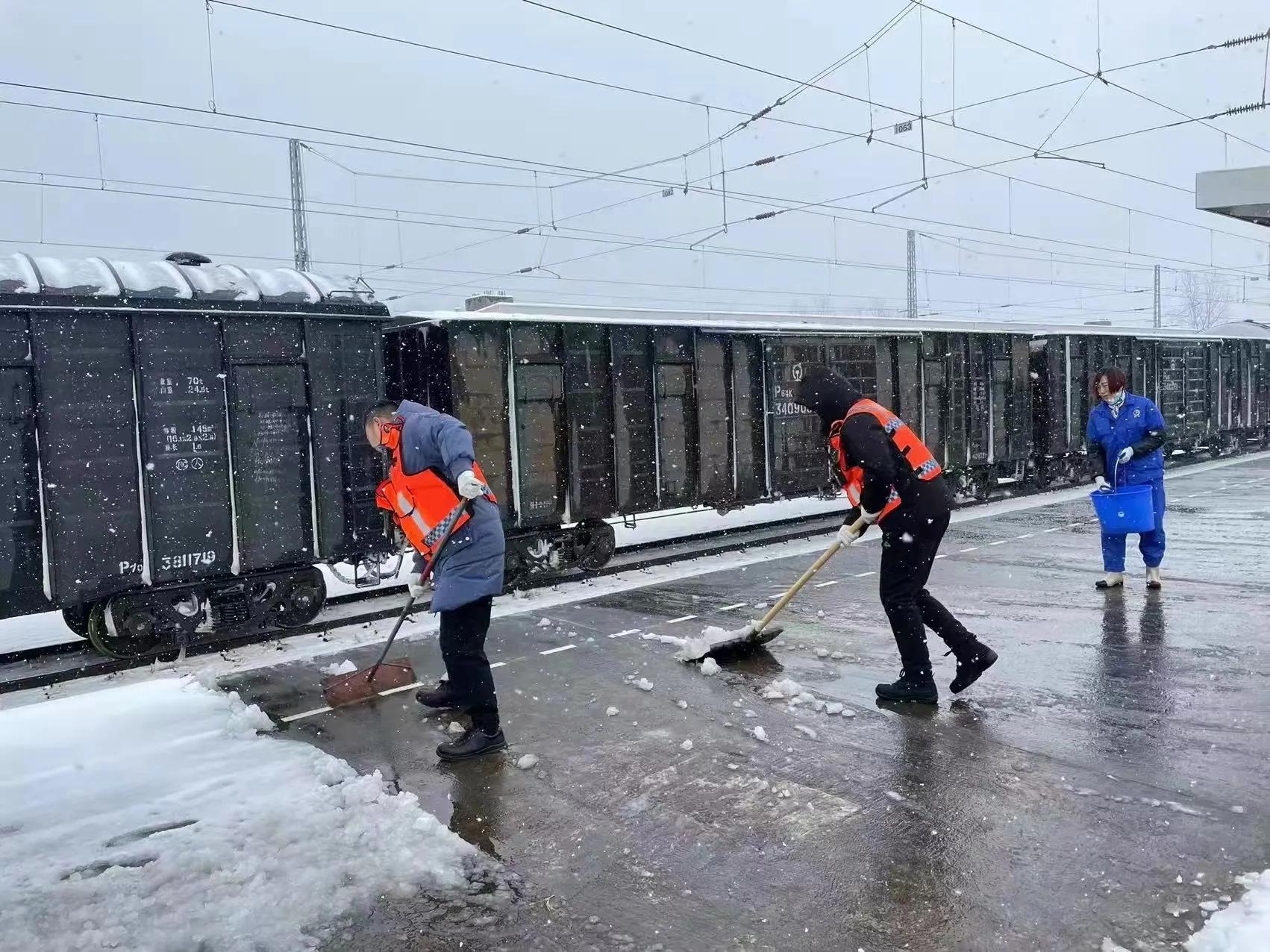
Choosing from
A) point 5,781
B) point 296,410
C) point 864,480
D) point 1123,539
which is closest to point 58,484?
point 296,410

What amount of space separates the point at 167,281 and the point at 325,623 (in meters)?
3.14

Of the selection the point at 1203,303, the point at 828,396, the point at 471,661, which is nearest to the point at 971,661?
the point at 828,396

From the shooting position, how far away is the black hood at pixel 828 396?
5.33 meters

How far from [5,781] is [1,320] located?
3692 millimetres

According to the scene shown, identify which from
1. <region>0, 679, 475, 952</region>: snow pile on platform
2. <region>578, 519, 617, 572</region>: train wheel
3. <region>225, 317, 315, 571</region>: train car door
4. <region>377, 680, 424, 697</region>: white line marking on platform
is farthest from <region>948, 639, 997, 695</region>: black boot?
<region>578, 519, 617, 572</region>: train wheel

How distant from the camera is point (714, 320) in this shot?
13281mm

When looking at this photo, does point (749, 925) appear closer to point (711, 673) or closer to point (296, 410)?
point (711, 673)

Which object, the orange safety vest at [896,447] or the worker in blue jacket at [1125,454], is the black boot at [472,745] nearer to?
the orange safety vest at [896,447]

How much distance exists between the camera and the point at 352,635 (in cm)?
754

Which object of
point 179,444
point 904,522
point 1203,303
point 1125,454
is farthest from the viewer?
point 1203,303

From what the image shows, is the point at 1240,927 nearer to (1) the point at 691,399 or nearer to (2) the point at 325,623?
(2) the point at 325,623

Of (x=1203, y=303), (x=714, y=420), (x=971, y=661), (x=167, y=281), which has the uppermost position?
(x=1203, y=303)

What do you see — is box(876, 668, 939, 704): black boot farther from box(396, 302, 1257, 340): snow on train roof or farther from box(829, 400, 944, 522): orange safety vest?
box(396, 302, 1257, 340): snow on train roof

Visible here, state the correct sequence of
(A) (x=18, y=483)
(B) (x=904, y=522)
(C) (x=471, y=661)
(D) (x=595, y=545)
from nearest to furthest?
1. (C) (x=471, y=661)
2. (B) (x=904, y=522)
3. (A) (x=18, y=483)
4. (D) (x=595, y=545)
